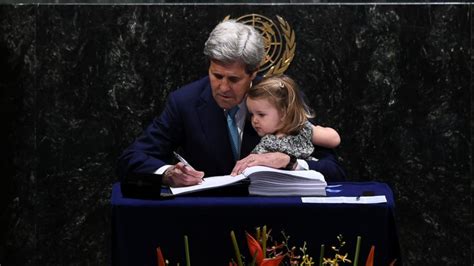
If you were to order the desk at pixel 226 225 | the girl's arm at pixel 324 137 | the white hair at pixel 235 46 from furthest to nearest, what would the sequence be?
the girl's arm at pixel 324 137 → the white hair at pixel 235 46 → the desk at pixel 226 225

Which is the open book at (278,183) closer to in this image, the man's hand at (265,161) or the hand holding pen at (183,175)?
the hand holding pen at (183,175)

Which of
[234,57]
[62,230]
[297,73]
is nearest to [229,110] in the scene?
[234,57]

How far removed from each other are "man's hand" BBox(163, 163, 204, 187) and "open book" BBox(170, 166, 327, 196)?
0.06 m

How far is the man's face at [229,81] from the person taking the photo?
469cm

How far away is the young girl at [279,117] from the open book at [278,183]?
0.34 meters

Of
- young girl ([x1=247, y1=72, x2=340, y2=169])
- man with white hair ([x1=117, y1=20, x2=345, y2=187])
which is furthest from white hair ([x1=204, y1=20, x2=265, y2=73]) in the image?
young girl ([x1=247, y1=72, x2=340, y2=169])

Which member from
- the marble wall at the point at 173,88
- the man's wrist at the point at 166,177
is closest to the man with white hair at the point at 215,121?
the man's wrist at the point at 166,177

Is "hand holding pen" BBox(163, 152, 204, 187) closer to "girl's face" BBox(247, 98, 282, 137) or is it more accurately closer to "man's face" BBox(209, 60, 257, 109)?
"girl's face" BBox(247, 98, 282, 137)

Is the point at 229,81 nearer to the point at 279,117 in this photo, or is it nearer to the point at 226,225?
the point at 279,117

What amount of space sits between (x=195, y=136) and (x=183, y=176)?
700mm

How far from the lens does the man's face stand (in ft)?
15.4

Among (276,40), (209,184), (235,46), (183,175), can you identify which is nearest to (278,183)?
(209,184)

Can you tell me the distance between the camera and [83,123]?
20.0 feet

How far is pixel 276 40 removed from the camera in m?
6.02
